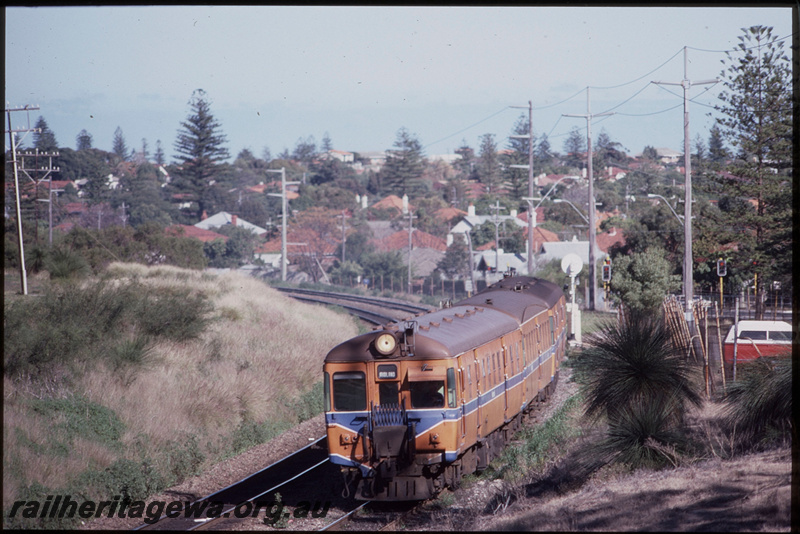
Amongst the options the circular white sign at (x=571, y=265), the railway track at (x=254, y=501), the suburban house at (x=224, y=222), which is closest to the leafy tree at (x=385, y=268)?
the suburban house at (x=224, y=222)

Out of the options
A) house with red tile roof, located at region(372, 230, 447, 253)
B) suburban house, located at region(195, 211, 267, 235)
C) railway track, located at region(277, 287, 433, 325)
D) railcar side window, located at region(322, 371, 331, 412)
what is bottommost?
railway track, located at region(277, 287, 433, 325)

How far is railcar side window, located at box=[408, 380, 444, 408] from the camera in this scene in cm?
1224

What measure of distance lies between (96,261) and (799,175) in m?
36.1

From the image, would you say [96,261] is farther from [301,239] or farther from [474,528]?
[301,239]

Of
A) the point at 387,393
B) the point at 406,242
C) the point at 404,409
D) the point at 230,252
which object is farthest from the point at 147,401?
the point at 406,242

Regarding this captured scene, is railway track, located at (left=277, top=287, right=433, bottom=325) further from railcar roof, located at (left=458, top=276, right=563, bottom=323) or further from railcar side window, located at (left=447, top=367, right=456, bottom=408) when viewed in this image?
railcar side window, located at (left=447, top=367, right=456, bottom=408)

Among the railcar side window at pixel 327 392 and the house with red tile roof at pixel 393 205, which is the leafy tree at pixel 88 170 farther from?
the railcar side window at pixel 327 392

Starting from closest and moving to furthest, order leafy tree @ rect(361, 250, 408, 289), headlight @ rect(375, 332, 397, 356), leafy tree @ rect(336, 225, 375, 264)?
headlight @ rect(375, 332, 397, 356), leafy tree @ rect(361, 250, 408, 289), leafy tree @ rect(336, 225, 375, 264)

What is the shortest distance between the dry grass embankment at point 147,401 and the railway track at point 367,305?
876cm

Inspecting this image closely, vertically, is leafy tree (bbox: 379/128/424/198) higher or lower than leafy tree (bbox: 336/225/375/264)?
higher

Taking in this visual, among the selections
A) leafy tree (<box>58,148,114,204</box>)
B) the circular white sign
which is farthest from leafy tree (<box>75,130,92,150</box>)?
the circular white sign

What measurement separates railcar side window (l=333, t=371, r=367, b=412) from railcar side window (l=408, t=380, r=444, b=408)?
0.76 m

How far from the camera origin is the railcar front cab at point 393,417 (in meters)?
12.1

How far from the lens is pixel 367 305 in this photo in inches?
1713
